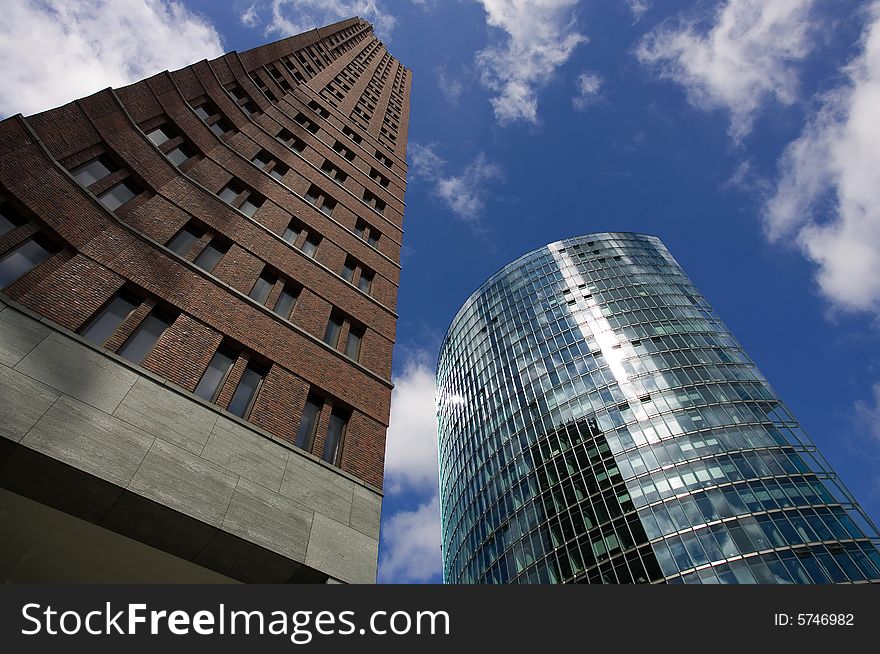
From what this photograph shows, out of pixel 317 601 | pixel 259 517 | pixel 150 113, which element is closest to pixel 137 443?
pixel 259 517

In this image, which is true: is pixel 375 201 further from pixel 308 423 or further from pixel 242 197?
pixel 308 423

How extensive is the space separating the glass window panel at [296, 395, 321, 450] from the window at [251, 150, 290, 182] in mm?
12261

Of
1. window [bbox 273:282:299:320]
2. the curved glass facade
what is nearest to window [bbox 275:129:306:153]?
window [bbox 273:282:299:320]

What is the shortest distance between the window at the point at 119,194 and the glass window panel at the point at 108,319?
2.84 meters

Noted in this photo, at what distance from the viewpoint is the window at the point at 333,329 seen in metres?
16.2

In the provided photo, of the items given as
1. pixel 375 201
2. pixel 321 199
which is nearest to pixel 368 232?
pixel 321 199

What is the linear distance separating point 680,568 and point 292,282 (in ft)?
131

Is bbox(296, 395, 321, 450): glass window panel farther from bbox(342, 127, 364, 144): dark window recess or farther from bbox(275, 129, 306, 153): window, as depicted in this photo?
bbox(342, 127, 364, 144): dark window recess

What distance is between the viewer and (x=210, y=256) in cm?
1571

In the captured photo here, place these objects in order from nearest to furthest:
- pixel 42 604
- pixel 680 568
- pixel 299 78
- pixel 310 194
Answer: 1. pixel 42 604
2. pixel 310 194
3. pixel 299 78
4. pixel 680 568

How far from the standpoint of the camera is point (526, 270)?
257 feet

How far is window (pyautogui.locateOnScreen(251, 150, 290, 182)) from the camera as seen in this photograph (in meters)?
22.0

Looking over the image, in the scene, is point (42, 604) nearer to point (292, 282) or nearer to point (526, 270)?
point (292, 282)

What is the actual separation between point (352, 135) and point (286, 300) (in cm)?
1872
